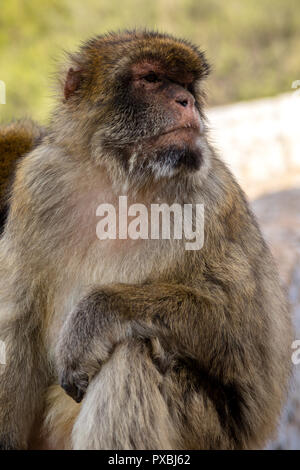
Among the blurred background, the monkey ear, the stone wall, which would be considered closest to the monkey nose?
the monkey ear

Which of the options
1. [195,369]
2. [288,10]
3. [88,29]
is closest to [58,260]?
[195,369]

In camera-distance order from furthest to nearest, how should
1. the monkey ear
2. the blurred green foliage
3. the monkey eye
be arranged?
the blurred green foliage
the monkey ear
the monkey eye

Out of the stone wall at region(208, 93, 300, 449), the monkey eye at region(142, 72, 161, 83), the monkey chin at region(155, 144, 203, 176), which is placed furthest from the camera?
the stone wall at region(208, 93, 300, 449)

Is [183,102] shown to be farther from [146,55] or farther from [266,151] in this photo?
[266,151]

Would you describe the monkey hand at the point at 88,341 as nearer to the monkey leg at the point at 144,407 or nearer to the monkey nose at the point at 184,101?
the monkey leg at the point at 144,407

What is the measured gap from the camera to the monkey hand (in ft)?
9.34

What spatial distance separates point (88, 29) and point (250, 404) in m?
19.8

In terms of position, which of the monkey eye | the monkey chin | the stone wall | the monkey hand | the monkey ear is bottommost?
the monkey hand

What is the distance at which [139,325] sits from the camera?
9.39 ft

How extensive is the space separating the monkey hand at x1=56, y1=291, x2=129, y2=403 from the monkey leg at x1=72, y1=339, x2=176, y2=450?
46 millimetres

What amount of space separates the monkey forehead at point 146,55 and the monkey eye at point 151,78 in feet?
0.21

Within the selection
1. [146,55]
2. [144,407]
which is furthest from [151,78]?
[144,407]

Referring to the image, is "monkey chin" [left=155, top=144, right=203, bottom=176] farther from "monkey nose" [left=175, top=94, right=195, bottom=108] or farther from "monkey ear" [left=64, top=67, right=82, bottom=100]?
"monkey ear" [left=64, top=67, right=82, bottom=100]
